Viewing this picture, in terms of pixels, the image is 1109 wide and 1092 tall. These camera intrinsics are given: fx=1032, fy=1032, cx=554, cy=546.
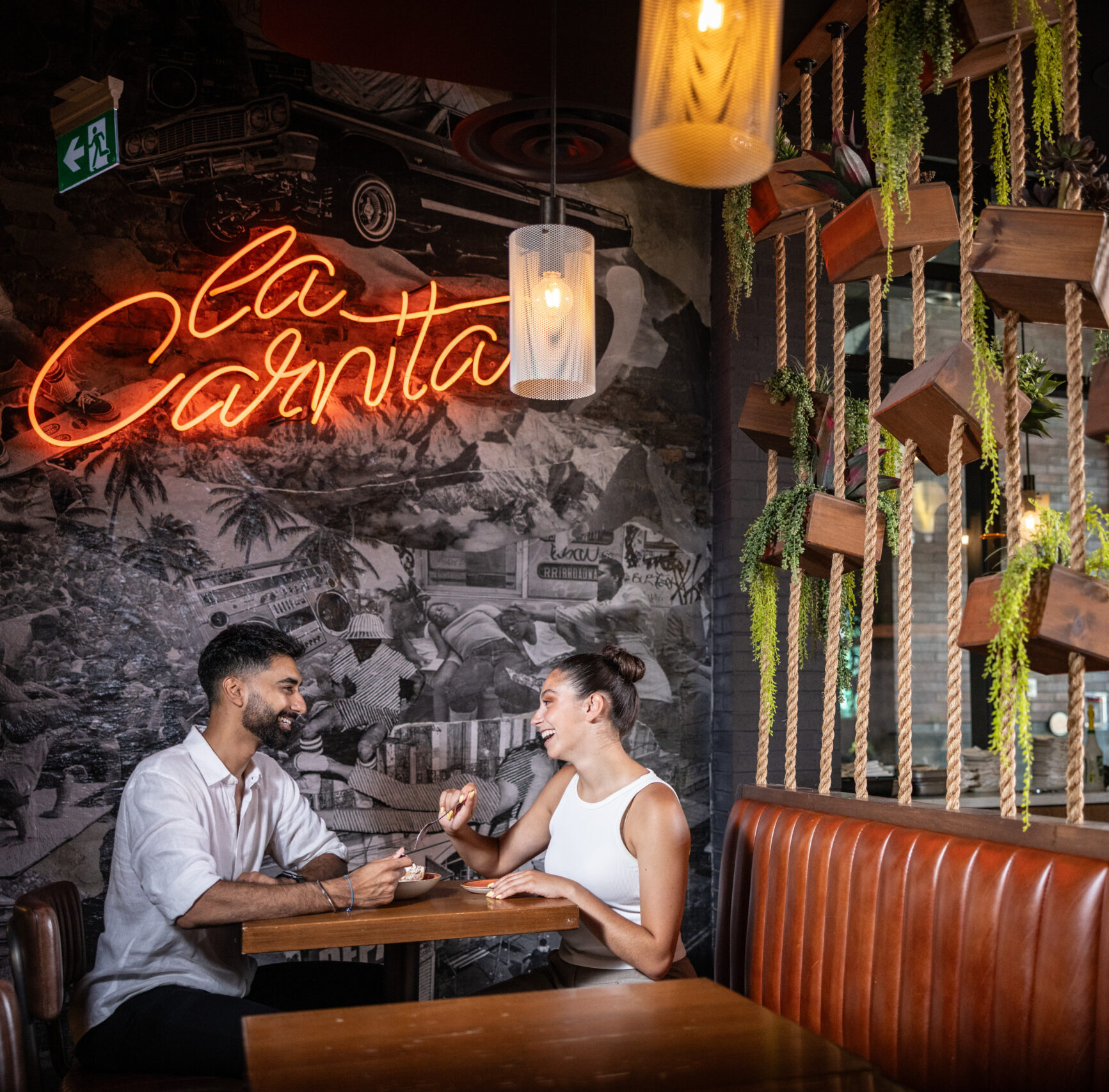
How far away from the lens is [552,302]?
3.04 meters

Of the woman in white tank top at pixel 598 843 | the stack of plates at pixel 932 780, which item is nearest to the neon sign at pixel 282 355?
the woman in white tank top at pixel 598 843

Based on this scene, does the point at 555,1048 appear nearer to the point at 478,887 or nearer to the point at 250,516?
the point at 478,887

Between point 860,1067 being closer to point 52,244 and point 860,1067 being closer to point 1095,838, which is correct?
point 1095,838

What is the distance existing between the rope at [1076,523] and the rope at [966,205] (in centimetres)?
28

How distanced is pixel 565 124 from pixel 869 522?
1566 millimetres

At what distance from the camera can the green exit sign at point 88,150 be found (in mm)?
3459

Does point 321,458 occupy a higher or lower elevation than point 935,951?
higher

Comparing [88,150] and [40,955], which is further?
[88,150]

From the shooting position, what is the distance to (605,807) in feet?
9.50

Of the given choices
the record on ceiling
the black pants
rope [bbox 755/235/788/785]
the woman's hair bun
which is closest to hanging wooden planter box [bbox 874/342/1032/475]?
rope [bbox 755/235/788/785]

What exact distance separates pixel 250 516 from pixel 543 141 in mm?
1804

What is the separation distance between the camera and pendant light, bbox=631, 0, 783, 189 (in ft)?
5.61

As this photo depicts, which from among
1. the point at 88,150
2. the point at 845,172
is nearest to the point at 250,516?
the point at 88,150

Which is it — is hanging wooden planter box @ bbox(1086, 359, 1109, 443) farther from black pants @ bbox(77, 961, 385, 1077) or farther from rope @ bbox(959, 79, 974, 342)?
black pants @ bbox(77, 961, 385, 1077)
